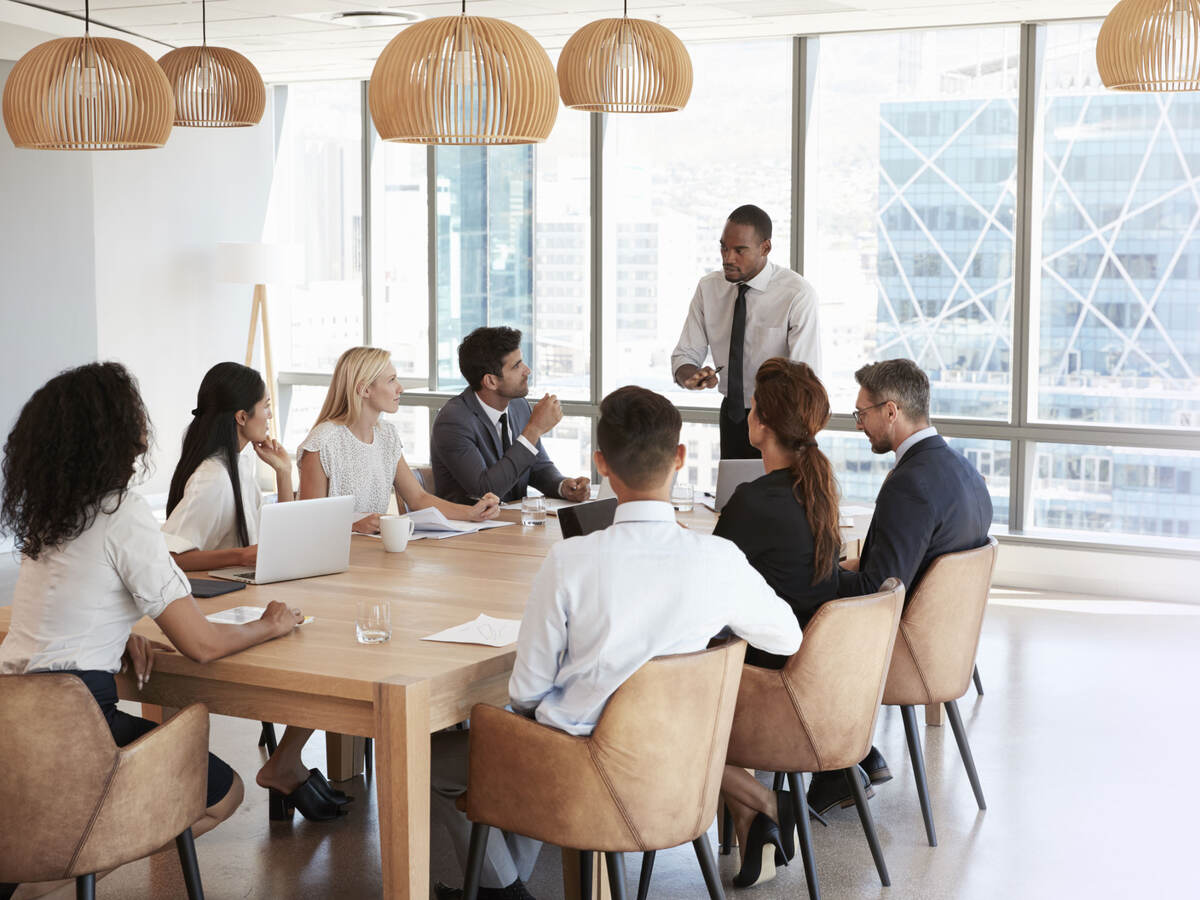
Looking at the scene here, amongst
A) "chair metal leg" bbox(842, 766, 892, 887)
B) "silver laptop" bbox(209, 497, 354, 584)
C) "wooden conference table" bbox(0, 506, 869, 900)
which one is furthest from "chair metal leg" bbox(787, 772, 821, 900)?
"silver laptop" bbox(209, 497, 354, 584)

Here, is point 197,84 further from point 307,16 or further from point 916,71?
point 916,71

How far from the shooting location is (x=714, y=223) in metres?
8.01

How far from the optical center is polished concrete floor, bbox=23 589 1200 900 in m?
3.45

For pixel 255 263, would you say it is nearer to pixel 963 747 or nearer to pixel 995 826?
pixel 963 747

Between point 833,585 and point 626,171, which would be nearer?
point 833,585

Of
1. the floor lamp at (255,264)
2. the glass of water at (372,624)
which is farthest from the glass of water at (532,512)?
the floor lamp at (255,264)

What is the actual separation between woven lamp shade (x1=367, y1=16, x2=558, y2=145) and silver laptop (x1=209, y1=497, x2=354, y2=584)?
1051mm

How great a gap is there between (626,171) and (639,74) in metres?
4.08

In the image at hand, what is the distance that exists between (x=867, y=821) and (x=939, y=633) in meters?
0.57

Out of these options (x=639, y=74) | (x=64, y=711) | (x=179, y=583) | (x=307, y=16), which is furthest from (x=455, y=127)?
(x=307, y=16)

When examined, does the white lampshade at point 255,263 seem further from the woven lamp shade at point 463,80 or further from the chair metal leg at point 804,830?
the chair metal leg at point 804,830

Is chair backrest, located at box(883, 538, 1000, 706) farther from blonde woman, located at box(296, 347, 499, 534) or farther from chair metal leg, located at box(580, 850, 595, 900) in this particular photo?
blonde woman, located at box(296, 347, 499, 534)

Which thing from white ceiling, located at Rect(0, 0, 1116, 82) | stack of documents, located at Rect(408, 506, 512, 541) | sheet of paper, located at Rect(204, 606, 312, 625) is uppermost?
white ceiling, located at Rect(0, 0, 1116, 82)

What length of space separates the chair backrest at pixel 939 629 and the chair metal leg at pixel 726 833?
1.78 feet
